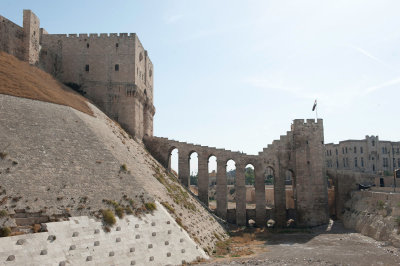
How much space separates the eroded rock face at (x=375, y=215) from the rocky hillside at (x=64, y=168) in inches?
607

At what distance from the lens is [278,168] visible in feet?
148

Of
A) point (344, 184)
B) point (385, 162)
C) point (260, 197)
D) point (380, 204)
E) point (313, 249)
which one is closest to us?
point (313, 249)

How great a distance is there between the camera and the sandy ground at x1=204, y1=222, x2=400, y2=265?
79.2ft

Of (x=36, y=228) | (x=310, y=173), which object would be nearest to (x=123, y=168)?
(x=36, y=228)

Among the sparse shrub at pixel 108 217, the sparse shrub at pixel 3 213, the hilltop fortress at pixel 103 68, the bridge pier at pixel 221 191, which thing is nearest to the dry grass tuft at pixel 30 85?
the hilltop fortress at pixel 103 68

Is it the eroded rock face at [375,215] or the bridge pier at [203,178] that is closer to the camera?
the eroded rock face at [375,215]

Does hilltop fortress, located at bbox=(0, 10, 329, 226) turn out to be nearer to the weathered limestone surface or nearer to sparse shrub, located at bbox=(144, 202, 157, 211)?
the weathered limestone surface

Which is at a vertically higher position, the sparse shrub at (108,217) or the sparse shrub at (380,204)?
the sparse shrub at (108,217)

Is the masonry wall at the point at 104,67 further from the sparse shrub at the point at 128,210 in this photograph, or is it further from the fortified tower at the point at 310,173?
the fortified tower at the point at 310,173

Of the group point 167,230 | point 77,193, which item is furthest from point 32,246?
point 167,230

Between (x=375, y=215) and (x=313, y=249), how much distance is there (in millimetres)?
9830

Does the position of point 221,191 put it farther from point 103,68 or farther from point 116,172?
point 103,68

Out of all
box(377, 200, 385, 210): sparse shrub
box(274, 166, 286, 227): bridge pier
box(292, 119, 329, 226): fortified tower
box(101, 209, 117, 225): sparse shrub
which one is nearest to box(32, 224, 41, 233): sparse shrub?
box(101, 209, 117, 225): sparse shrub

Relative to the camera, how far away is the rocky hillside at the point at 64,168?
1961 centimetres
